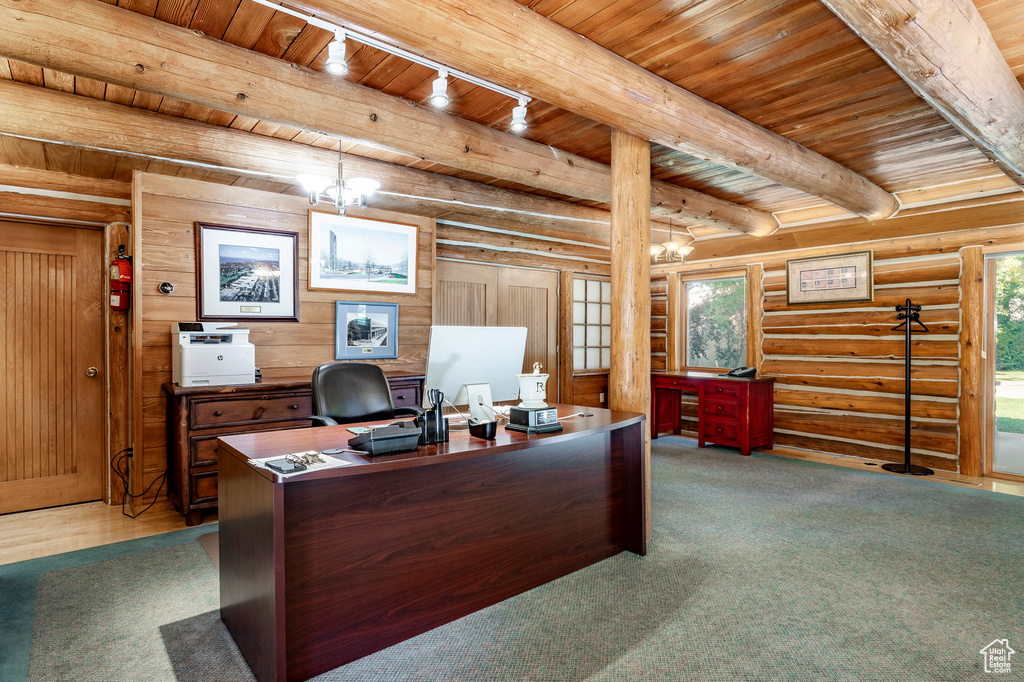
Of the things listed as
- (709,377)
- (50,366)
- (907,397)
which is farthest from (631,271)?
(50,366)

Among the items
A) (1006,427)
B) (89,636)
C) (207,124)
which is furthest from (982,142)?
(89,636)

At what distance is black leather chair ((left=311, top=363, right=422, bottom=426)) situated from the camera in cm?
342

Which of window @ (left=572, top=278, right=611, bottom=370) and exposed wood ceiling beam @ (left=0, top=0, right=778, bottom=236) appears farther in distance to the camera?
window @ (left=572, top=278, right=611, bottom=370)

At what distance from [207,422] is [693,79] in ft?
Result: 12.4

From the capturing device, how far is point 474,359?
2.58 metres

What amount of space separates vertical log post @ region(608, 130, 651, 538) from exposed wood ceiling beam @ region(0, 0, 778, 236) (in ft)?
3.00

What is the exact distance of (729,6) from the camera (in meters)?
2.35

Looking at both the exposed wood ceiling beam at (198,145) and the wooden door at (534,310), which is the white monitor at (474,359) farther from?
the wooden door at (534,310)

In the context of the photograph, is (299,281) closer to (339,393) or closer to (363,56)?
(339,393)

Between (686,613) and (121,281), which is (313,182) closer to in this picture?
(121,281)

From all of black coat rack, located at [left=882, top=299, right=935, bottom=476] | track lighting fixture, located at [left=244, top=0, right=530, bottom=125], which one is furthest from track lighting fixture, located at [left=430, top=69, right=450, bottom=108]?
black coat rack, located at [left=882, top=299, right=935, bottom=476]

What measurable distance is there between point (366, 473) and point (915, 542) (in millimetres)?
3424

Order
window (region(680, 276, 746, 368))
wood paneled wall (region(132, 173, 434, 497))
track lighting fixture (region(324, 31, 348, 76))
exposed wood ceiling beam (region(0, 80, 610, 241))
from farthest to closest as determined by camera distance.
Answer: window (region(680, 276, 746, 368)) < wood paneled wall (region(132, 173, 434, 497)) < exposed wood ceiling beam (region(0, 80, 610, 241)) < track lighting fixture (region(324, 31, 348, 76))

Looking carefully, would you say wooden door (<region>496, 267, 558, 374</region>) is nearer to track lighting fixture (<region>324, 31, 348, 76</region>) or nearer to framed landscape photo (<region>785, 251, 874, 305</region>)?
framed landscape photo (<region>785, 251, 874, 305</region>)
